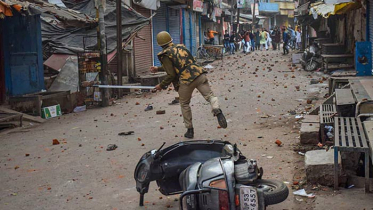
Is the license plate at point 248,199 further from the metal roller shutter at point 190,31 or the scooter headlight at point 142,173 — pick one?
the metal roller shutter at point 190,31

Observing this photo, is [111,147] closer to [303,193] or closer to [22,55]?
[303,193]

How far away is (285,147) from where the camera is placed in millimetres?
6797

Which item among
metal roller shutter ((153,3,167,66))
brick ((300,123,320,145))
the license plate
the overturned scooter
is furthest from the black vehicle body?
the license plate

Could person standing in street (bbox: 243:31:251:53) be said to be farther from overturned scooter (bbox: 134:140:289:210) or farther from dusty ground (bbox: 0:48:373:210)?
overturned scooter (bbox: 134:140:289:210)

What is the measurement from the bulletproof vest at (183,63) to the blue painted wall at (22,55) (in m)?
6.60

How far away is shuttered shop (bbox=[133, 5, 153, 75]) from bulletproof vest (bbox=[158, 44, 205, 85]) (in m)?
11.8

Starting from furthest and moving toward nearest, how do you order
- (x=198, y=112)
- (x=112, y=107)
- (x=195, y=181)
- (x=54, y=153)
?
(x=112, y=107) < (x=198, y=112) < (x=54, y=153) < (x=195, y=181)

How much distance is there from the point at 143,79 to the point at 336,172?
40.1 feet

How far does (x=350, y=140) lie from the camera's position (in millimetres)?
4723

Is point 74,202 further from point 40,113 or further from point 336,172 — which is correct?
point 40,113

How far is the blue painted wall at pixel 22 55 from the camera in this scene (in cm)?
1268

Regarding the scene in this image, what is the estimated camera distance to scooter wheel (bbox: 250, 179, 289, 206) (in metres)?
3.73

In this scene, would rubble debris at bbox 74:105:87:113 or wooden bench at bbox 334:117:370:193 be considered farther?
rubble debris at bbox 74:105:87:113

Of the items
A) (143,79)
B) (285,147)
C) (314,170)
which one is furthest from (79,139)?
(143,79)
